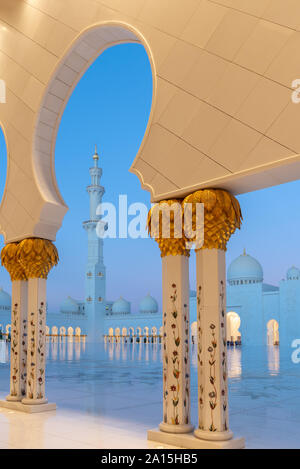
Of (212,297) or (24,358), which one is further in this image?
(24,358)

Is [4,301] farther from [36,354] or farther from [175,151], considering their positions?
[175,151]

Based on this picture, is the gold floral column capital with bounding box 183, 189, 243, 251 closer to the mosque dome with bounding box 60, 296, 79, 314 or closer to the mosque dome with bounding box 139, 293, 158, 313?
the mosque dome with bounding box 139, 293, 158, 313

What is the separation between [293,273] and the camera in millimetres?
19969

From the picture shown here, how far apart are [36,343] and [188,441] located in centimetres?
190

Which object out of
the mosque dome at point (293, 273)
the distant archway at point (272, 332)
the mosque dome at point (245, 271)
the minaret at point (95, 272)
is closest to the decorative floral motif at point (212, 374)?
the distant archway at point (272, 332)

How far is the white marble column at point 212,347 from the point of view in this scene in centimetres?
266

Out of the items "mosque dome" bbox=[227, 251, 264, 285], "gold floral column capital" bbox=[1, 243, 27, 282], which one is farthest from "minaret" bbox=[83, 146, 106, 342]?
"gold floral column capital" bbox=[1, 243, 27, 282]

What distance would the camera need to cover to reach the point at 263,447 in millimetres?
2783

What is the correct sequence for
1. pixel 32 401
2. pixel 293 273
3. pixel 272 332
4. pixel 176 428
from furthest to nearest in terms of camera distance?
pixel 272 332 → pixel 293 273 → pixel 32 401 → pixel 176 428

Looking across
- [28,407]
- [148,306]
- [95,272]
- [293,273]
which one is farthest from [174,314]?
[148,306]

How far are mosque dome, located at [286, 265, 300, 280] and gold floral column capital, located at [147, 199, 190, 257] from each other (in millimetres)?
17805

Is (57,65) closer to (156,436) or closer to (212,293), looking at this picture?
(212,293)

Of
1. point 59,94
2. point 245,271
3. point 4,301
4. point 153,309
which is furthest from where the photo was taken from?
point 153,309

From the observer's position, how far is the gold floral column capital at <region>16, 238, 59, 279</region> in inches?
164
